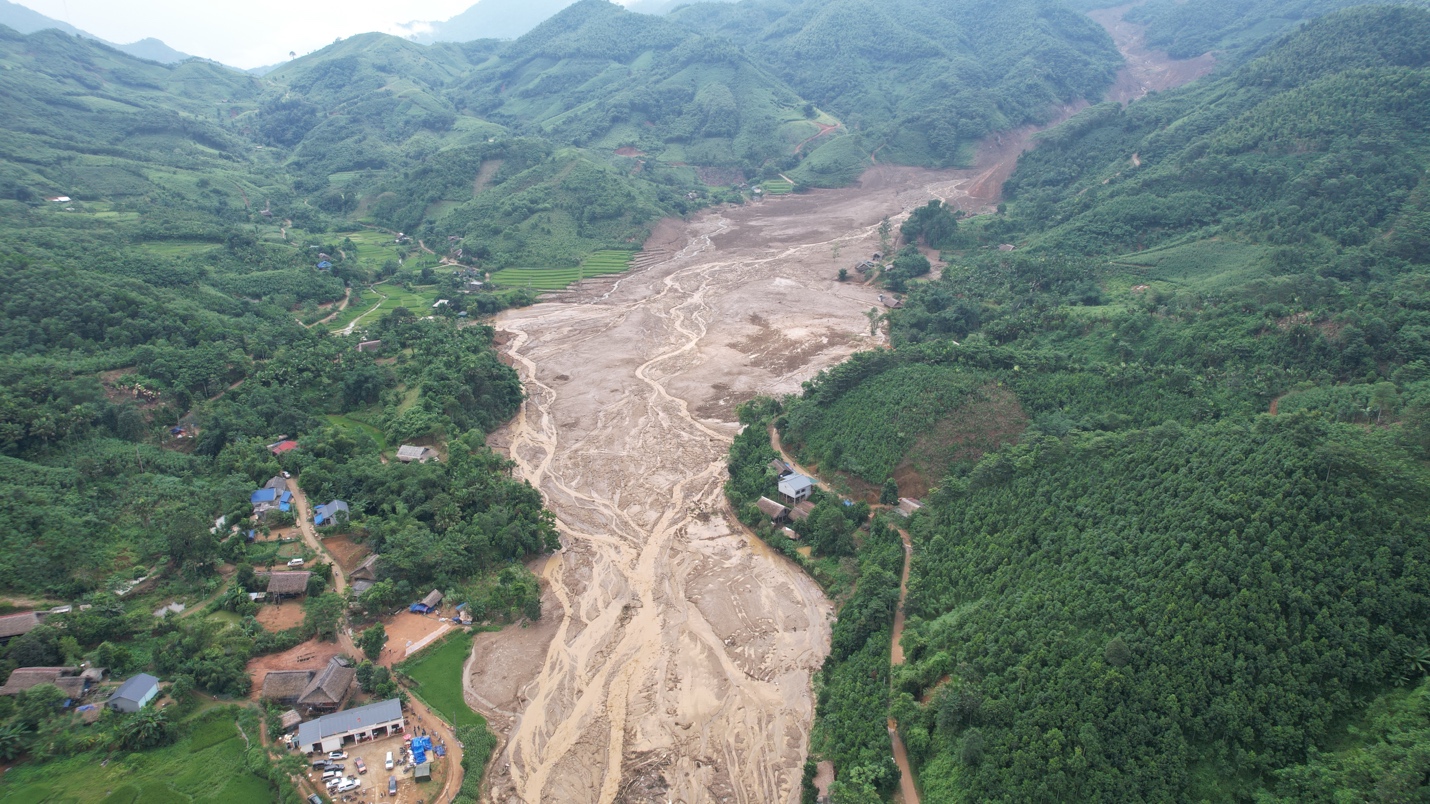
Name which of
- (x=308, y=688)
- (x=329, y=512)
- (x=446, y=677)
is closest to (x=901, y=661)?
(x=446, y=677)

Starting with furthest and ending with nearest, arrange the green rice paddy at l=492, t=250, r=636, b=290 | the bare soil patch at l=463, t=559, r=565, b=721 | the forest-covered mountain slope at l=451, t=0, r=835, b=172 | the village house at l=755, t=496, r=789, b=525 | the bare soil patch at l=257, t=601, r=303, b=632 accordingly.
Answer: the forest-covered mountain slope at l=451, t=0, r=835, b=172 → the green rice paddy at l=492, t=250, r=636, b=290 → the village house at l=755, t=496, r=789, b=525 → the bare soil patch at l=257, t=601, r=303, b=632 → the bare soil patch at l=463, t=559, r=565, b=721

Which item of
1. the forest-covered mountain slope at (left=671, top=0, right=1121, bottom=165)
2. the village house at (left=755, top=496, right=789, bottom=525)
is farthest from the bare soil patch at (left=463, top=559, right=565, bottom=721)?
the forest-covered mountain slope at (left=671, top=0, right=1121, bottom=165)

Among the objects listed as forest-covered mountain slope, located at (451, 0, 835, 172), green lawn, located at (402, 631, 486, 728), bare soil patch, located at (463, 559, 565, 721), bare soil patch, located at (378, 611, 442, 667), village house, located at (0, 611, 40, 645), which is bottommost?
bare soil patch, located at (463, 559, 565, 721)

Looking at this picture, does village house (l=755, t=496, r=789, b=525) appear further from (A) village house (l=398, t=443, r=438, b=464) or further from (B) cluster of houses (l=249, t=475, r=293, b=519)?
(B) cluster of houses (l=249, t=475, r=293, b=519)

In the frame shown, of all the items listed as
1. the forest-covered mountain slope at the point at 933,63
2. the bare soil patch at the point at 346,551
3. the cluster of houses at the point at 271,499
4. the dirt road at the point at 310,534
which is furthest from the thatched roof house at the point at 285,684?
the forest-covered mountain slope at the point at 933,63

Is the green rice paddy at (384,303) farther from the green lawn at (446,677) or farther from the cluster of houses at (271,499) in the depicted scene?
the green lawn at (446,677)

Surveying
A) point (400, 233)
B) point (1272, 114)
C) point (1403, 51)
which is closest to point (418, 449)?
point (400, 233)
